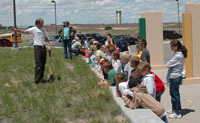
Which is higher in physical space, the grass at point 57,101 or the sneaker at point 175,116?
the grass at point 57,101

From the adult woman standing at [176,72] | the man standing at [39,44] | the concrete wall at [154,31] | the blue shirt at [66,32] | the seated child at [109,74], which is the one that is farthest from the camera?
the blue shirt at [66,32]

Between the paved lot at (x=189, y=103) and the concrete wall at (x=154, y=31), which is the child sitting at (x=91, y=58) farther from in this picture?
the paved lot at (x=189, y=103)

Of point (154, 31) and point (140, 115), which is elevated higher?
point (154, 31)

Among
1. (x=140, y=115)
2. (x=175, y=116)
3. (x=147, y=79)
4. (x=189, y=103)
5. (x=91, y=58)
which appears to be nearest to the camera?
(x=140, y=115)

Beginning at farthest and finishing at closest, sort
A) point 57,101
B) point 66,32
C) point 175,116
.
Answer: point 66,32, point 57,101, point 175,116

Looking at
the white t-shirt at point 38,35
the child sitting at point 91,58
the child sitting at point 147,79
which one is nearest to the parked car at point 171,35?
the child sitting at point 91,58

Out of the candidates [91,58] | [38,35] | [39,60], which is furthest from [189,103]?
[91,58]

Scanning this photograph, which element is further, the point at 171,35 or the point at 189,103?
the point at 171,35

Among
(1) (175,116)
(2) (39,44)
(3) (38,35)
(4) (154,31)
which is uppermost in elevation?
(4) (154,31)

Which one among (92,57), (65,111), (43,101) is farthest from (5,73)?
(65,111)

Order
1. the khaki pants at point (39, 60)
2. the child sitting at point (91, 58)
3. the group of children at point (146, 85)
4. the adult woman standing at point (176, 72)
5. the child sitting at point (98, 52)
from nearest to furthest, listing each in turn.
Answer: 1. the group of children at point (146, 85)
2. the adult woman standing at point (176, 72)
3. the khaki pants at point (39, 60)
4. the child sitting at point (98, 52)
5. the child sitting at point (91, 58)

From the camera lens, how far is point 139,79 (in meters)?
5.40

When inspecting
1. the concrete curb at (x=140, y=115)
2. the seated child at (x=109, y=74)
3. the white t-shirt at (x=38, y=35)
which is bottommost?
the concrete curb at (x=140, y=115)

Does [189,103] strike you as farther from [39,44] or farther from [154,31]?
[154,31]
